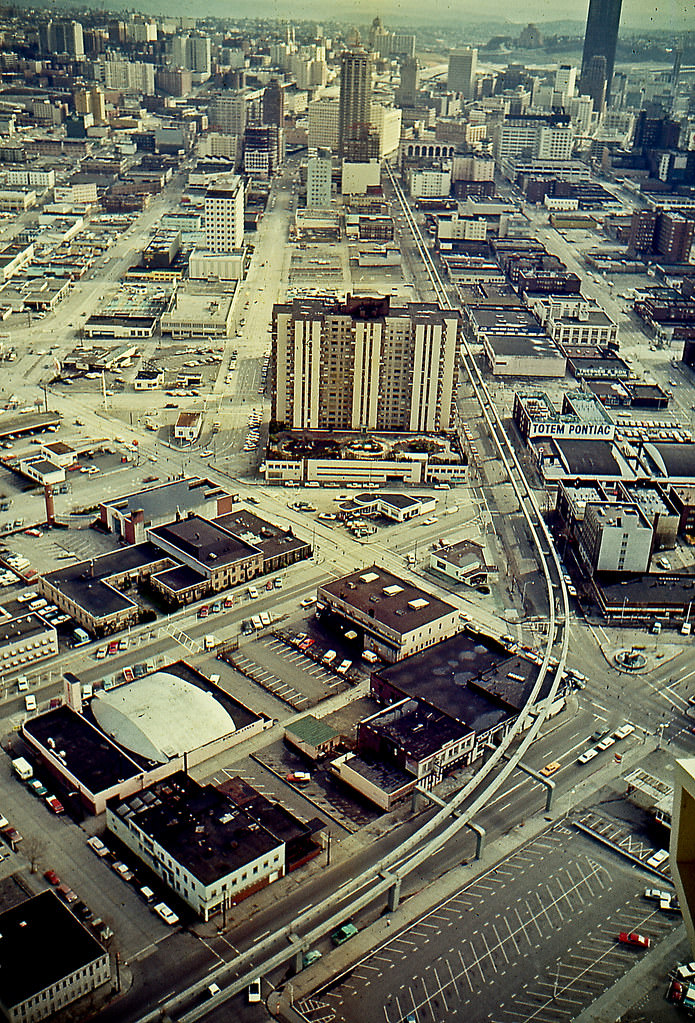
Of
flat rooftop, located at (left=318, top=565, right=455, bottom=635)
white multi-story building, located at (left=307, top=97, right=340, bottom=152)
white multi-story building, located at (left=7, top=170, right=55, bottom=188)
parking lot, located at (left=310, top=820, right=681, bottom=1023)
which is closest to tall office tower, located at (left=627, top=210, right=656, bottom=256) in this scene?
white multi-story building, located at (left=307, top=97, right=340, bottom=152)

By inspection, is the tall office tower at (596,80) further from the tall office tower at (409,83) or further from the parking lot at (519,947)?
the parking lot at (519,947)

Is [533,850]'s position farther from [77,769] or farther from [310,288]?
[310,288]

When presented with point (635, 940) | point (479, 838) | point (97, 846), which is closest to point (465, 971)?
point (479, 838)

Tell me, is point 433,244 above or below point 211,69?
below

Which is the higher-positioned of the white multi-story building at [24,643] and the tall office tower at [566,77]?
the tall office tower at [566,77]

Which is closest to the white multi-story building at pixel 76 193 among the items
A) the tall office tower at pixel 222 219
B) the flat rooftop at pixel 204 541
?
the tall office tower at pixel 222 219

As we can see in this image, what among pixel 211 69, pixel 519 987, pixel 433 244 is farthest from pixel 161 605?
pixel 211 69
